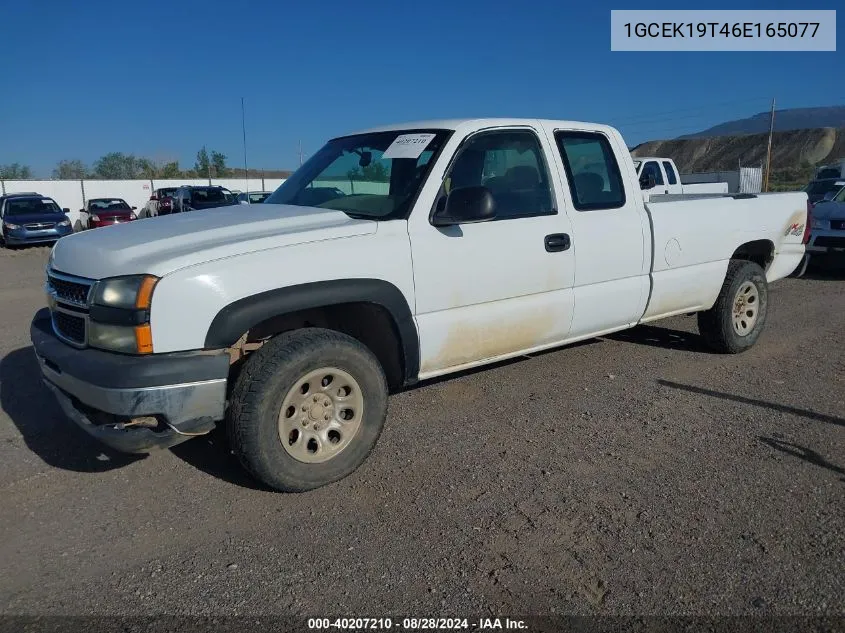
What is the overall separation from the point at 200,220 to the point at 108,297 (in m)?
1.03

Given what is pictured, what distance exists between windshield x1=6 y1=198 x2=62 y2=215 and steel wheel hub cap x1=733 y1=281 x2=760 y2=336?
20923 mm

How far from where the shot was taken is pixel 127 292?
Answer: 10.0 ft

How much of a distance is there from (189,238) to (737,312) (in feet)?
15.7

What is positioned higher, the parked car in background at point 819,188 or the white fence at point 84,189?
the white fence at point 84,189

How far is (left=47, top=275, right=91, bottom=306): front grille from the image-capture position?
10.8 feet

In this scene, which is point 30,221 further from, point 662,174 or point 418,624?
point 418,624

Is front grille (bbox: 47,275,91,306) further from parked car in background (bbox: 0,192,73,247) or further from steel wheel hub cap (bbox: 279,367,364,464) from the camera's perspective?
parked car in background (bbox: 0,192,73,247)

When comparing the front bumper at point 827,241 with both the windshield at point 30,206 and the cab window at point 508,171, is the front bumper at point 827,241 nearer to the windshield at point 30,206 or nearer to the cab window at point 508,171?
the cab window at point 508,171

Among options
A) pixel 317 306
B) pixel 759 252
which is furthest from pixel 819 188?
pixel 317 306

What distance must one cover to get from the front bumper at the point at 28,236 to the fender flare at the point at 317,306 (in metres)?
19.3

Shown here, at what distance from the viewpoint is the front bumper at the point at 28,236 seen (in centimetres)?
1947

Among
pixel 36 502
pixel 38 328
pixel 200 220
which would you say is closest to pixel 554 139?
pixel 200 220

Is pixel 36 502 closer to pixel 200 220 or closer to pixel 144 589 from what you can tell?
pixel 144 589

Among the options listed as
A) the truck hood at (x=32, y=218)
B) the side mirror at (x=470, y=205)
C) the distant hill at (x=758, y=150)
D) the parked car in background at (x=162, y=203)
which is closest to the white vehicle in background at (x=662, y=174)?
the side mirror at (x=470, y=205)
